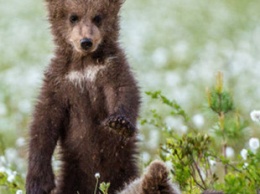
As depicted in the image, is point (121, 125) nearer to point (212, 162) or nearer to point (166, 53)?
point (212, 162)

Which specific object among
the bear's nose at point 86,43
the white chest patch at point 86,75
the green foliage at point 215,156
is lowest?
the green foliage at point 215,156

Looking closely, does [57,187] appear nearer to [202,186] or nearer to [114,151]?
[114,151]

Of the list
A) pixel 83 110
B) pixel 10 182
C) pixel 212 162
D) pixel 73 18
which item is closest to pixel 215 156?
pixel 212 162

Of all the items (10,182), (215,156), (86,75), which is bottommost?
(215,156)

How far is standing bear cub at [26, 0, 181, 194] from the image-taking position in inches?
295

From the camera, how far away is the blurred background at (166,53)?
12.9 meters

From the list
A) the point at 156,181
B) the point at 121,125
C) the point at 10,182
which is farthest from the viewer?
the point at 10,182

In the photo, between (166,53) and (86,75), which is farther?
(166,53)

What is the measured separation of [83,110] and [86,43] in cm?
47

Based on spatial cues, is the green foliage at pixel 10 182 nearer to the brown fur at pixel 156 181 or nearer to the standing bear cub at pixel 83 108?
the standing bear cub at pixel 83 108

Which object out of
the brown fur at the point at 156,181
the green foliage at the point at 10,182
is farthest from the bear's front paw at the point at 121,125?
the green foliage at the point at 10,182

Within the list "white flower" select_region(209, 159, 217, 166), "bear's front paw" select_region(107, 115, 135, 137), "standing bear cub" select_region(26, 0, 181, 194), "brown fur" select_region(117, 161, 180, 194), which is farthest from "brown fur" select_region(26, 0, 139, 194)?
"brown fur" select_region(117, 161, 180, 194)

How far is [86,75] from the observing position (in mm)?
7594

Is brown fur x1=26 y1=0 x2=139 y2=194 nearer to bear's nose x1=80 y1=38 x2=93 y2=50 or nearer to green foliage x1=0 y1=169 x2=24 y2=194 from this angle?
bear's nose x1=80 y1=38 x2=93 y2=50
